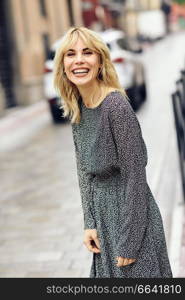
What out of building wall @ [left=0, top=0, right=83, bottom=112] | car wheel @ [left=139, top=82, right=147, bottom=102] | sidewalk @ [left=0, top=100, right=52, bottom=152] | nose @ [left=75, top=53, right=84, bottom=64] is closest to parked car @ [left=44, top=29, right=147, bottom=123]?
car wheel @ [left=139, top=82, right=147, bottom=102]

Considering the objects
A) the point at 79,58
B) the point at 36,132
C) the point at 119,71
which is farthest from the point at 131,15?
the point at 79,58

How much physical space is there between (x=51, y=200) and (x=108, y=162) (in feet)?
15.7

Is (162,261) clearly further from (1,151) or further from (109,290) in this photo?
(1,151)

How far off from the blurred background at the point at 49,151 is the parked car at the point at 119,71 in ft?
0.08

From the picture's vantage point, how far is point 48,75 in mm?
13914

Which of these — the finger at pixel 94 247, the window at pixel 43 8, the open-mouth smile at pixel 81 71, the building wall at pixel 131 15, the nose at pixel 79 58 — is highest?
the nose at pixel 79 58

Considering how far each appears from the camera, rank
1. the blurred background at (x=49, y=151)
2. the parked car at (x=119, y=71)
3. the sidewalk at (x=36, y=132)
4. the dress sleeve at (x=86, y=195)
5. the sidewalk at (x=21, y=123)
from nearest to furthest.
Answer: the dress sleeve at (x=86, y=195) < the sidewalk at (x=36, y=132) < the blurred background at (x=49, y=151) < the sidewalk at (x=21, y=123) < the parked car at (x=119, y=71)

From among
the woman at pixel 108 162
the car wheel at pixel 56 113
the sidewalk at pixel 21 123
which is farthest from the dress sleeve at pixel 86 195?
the car wheel at pixel 56 113

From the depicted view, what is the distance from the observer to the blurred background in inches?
203

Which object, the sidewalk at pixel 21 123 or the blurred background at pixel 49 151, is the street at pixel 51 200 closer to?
the blurred background at pixel 49 151

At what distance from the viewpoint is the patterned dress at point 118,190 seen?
221 centimetres

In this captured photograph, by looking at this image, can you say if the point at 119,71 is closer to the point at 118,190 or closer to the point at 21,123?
the point at 21,123

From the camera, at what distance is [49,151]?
10.4 m

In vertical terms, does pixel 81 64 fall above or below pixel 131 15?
above
